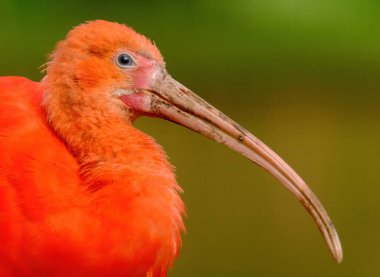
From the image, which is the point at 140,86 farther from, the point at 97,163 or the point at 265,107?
the point at 265,107

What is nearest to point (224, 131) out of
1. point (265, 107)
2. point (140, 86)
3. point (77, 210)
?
point (140, 86)

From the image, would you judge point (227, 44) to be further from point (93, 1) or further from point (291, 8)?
point (93, 1)

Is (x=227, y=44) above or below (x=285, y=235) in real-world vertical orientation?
above

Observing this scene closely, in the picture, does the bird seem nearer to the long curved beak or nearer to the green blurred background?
the long curved beak

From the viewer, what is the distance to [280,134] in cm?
195

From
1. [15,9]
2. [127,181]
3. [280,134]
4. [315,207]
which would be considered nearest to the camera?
[127,181]

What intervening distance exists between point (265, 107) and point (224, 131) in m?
0.79

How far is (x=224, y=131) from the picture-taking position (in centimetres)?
117

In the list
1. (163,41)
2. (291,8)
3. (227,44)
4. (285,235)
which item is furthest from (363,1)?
(285,235)

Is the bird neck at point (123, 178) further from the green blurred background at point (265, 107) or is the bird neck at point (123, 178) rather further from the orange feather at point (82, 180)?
the green blurred background at point (265, 107)

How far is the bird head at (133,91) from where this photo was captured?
1123mm

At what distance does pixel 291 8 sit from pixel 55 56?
844 mm

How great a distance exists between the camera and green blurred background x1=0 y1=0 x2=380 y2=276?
186cm

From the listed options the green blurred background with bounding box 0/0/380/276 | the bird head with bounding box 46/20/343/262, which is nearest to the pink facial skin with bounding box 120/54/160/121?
the bird head with bounding box 46/20/343/262
